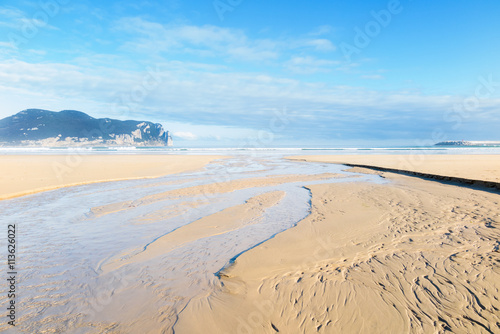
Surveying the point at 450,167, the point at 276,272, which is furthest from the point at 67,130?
the point at 276,272

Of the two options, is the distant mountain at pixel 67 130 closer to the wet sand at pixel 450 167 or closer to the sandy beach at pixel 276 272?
the wet sand at pixel 450 167

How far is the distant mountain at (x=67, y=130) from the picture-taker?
119412 mm

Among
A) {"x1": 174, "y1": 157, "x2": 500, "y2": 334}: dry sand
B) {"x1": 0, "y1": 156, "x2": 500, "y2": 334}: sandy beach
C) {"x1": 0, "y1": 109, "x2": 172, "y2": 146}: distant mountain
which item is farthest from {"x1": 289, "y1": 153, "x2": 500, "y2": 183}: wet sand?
{"x1": 0, "y1": 109, "x2": 172, "y2": 146}: distant mountain

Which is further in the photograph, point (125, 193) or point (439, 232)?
point (125, 193)

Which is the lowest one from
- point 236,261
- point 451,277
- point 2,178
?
point 2,178

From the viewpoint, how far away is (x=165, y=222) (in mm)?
8055

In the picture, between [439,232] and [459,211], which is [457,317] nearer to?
[439,232]

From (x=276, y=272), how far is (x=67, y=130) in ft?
513

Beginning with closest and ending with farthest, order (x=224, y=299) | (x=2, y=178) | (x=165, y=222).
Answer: (x=224, y=299) < (x=165, y=222) < (x=2, y=178)

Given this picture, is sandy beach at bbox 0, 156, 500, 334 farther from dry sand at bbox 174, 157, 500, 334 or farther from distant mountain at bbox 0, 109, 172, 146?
distant mountain at bbox 0, 109, 172, 146

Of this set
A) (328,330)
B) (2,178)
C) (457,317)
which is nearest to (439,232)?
(457,317)

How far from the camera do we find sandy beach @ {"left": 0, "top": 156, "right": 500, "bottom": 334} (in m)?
3.46

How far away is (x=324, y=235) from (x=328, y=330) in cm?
358

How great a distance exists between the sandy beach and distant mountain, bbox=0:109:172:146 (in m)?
140
